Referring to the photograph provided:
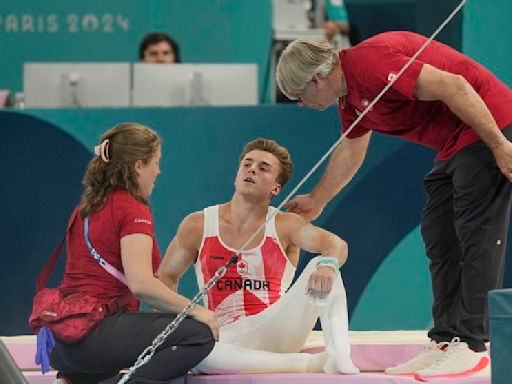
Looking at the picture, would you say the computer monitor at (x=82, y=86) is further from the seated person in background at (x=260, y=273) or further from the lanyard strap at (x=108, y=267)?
the lanyard strap at (x=108, y=267)

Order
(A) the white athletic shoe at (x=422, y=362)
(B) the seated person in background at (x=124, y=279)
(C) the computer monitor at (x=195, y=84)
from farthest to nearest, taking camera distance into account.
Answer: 1. (C) the computer monitor at (x=195, y=84)
2. (A) the white athletic shoe at (x=422, y=362)
3. (B) the seated person in background at (x=124, y=279)

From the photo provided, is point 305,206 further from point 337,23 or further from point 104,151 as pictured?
point 337,23

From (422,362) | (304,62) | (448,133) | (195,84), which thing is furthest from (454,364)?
(195,84)

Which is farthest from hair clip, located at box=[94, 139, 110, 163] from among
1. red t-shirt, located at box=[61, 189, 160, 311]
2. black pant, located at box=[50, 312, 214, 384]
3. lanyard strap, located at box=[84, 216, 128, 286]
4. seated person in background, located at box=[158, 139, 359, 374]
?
seated person in background, located at box=[158, 139, 359, 374]

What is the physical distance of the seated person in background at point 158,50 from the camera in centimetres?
707

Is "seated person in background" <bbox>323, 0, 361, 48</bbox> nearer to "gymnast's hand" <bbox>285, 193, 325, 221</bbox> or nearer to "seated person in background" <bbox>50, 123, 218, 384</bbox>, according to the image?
"gymnast's hand" <bbox>285, 193, 325, 221</bbox>

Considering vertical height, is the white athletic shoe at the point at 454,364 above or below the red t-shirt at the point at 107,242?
below

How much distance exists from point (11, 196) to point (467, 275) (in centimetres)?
228

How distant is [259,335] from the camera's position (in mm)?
3736

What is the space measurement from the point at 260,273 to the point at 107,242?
73cm

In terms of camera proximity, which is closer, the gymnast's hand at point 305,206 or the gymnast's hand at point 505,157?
the gymnast's hand at point 505,157

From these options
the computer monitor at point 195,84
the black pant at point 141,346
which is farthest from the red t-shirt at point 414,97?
the computer monitor at point 195,84

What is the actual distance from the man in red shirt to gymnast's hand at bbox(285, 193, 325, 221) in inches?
18.6

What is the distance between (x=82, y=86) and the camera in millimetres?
6031
